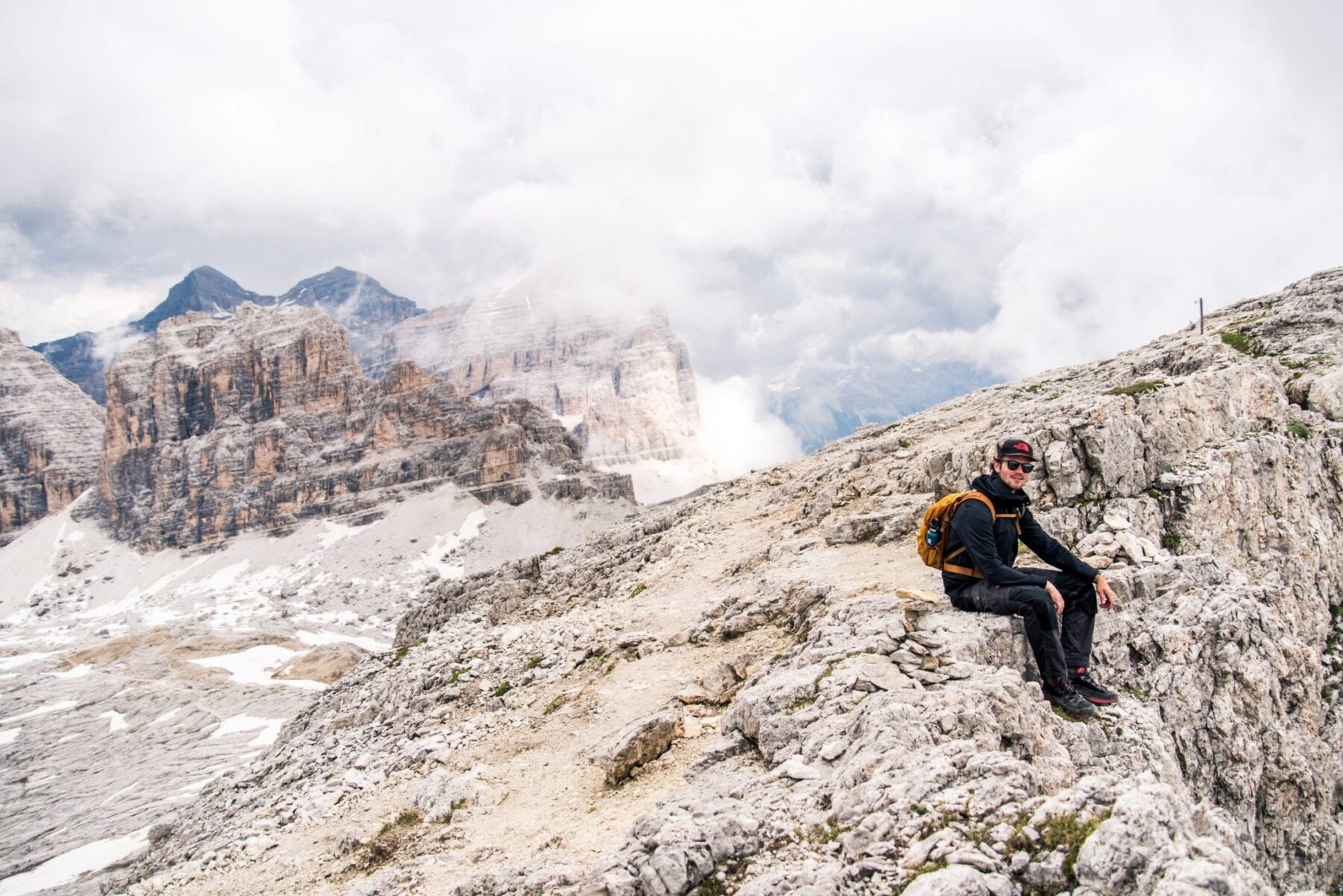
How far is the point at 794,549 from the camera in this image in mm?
22281

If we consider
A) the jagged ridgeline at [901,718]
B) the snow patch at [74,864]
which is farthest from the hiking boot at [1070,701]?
the snow patch at [74,864]

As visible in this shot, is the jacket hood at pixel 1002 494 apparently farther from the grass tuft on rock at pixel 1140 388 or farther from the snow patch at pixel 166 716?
the snow patch at pixel 166 716

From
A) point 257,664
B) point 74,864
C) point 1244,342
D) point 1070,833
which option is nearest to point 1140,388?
point 1244,342

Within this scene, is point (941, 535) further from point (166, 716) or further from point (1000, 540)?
point (166, 716)

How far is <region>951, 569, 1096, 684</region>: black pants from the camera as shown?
9.04 meters

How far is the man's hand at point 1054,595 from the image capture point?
9.16m

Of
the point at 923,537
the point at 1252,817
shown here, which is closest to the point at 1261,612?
the point at 1252,817

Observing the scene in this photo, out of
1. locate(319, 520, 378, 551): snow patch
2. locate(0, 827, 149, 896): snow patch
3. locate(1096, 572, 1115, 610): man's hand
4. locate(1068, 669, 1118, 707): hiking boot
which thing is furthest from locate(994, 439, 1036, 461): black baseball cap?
locate(319, 520, 378, 551): snow patch

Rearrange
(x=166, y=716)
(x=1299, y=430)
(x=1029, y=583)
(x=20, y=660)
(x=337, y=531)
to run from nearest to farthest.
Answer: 1. (x=1029, y=583)
2. (x=1299, y=430)
3. (x=166, y=716)
4. (x=20, y=660)
5. (x=337, y=531)

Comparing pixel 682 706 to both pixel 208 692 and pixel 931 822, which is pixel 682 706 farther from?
pixel 208 692

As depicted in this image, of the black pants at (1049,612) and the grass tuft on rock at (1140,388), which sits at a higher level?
the grass tuft on rock at (1140,388)

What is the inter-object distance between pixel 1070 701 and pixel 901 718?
8.61 feet

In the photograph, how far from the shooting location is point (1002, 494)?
374 inches

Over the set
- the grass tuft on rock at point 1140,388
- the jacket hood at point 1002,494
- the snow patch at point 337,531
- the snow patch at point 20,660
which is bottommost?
the snow patch at point 20,660
